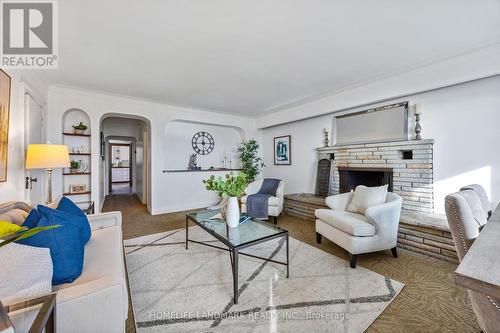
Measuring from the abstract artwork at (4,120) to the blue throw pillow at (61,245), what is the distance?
1211mm

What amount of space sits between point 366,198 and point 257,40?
217 cm

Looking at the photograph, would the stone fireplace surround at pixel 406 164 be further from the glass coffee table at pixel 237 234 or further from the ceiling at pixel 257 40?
the glass coffee table at pixel 237 234

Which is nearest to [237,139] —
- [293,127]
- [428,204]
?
[293,127]

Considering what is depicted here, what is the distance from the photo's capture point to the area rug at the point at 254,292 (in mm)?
1484

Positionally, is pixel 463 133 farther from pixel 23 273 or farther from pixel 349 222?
pixel 23 273

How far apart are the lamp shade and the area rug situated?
1359mm

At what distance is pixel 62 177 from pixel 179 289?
122 inches

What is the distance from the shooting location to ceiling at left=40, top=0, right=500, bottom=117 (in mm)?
1722

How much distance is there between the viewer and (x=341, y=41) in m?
2.18

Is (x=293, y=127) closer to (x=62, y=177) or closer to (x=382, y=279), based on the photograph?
(x=382, y=279)

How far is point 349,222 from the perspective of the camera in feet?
7.65

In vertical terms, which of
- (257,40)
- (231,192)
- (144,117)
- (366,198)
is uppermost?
(257,40)

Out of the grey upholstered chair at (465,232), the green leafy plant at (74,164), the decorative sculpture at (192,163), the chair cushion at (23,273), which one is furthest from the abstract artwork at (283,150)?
the chair cushion at (23,273)

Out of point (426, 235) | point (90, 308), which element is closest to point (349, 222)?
point (426, 235)
